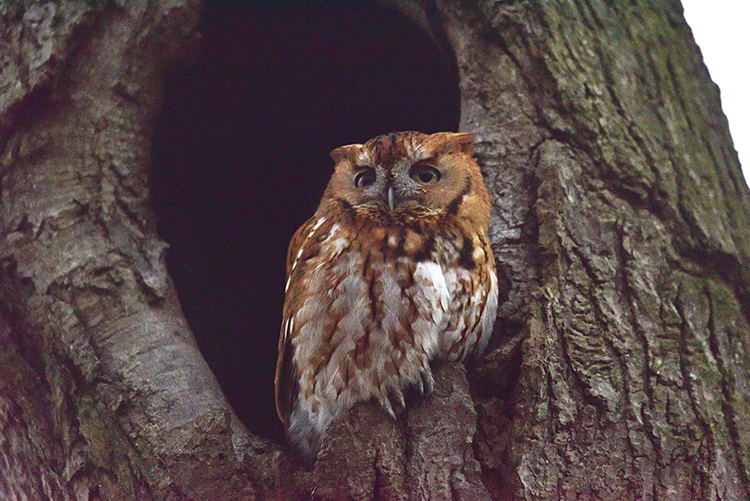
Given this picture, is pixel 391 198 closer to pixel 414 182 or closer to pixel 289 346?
pixel 414 182

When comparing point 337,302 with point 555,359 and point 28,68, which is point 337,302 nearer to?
point 555,359

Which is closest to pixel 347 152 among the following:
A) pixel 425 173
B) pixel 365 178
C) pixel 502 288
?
pixel 365 178

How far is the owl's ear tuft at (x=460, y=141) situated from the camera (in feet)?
6.72

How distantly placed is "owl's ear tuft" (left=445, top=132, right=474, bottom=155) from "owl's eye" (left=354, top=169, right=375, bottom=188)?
9.6 inches

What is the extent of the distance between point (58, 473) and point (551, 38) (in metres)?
1.81

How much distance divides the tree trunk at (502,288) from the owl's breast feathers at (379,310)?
3.7 inches

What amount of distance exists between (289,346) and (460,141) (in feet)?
2.58

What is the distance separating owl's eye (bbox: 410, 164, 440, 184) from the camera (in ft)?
6.84

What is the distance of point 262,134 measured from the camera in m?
3.46

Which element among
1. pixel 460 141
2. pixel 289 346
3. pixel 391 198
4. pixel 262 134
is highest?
pixel 262 134

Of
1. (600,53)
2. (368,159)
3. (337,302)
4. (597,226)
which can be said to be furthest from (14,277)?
(600,53)

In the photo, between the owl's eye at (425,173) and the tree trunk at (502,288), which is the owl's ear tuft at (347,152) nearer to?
the owl's eye at (425,173)

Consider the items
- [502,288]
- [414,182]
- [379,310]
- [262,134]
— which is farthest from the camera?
[262,134]

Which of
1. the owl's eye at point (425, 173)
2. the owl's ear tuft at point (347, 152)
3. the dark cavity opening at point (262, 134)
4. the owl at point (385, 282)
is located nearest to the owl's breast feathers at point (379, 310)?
the owl at point (385, 282)
